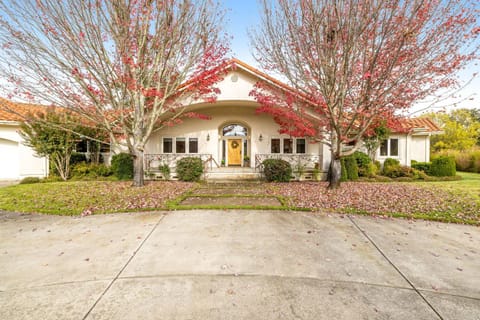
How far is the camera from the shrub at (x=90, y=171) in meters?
12.3

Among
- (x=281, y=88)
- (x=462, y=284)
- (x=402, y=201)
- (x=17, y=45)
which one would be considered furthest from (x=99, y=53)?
(x=402, y=201)

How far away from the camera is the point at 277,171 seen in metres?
10.7

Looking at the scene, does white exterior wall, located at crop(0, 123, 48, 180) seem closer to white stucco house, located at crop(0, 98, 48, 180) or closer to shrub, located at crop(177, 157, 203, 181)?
white stucco house, located at crop(0, 98, 48, 180)

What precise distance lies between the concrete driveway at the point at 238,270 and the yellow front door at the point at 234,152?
33.7ft

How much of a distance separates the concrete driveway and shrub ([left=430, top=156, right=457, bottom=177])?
37.1 ft

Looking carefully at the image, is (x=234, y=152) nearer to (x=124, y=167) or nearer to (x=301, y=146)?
(x=301, y=146)

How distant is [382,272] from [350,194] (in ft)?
17.0

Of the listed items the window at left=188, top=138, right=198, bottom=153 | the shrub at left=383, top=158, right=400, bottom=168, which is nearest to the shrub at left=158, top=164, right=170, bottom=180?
the window at left=188, top=138, right=198, bottom=153

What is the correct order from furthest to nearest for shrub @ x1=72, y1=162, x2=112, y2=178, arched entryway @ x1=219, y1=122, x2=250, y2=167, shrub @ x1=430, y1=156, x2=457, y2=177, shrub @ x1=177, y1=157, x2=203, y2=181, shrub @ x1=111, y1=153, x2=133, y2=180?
arched entryway @ x1=219, y1=122, x2=250, y2=167 → shrub @ x1=430, y1=156, x2=457, y2=177 → shrub @ x1=72, y1=162, x2=112, y2=178 → shrub @ x1=111, y1=153, x2=133, y2=180 → shrub @ x1=177, y1=157, x2=203, y2=181

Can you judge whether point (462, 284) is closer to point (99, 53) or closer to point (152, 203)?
point (152, 203)

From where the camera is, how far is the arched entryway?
15.1 m

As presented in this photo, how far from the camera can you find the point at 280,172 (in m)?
10.7

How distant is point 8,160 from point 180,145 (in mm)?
10039

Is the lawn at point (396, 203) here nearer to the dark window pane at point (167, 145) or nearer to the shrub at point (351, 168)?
the shrub at point (351, 168)
